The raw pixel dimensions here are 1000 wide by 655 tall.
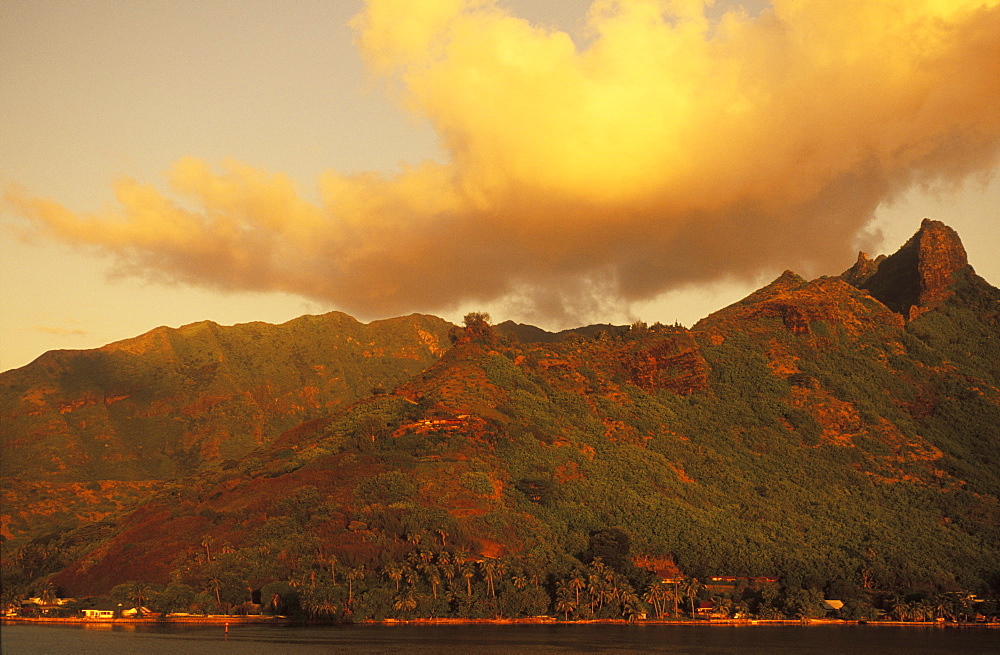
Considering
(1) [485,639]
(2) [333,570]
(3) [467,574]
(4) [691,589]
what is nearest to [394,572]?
(2) [333,570]

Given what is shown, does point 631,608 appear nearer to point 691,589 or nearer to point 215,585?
point 691,589

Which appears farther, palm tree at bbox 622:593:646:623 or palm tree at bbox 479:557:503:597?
palm tree at bbox 622:593:646:623

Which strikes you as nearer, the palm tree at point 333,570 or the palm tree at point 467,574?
the palm tree at point 467,574

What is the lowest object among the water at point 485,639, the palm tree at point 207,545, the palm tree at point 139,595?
the water at point 485,639

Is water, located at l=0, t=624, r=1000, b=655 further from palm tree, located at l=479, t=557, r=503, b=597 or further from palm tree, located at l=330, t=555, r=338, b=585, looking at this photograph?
palm tree, located at l=330, t=555, r=338, b=585

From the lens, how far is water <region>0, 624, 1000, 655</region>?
130 metres

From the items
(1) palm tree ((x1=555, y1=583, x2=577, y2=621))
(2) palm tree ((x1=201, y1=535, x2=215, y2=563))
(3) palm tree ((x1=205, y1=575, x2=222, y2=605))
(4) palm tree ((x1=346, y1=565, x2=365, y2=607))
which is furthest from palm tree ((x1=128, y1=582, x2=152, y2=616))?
(1) palm tree ((x1=555, y1=583, x2=577, y2=621))

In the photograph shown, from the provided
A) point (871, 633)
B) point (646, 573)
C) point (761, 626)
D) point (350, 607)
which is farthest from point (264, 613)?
point (871, 633)

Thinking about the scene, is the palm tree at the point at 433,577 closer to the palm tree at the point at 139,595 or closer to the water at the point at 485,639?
the water at the point at 485,639

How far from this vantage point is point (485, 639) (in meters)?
142

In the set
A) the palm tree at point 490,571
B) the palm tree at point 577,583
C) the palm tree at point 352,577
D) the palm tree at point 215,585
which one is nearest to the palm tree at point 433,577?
the palm tree at point 490,571

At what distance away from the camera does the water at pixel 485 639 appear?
5113 inches

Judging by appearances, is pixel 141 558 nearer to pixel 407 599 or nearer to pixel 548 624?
pixel 407 599

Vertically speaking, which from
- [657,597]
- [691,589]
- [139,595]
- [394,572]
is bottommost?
[657,597]
